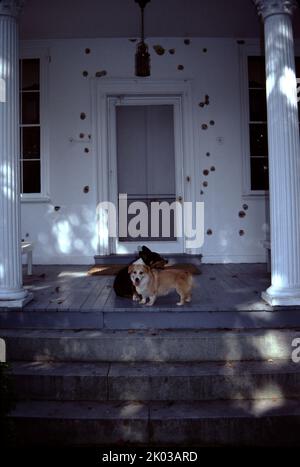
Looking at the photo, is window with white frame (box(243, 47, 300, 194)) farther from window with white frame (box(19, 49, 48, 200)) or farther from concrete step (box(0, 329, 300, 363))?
concrete step (box(0, 329, 300, 363))

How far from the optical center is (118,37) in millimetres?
6082

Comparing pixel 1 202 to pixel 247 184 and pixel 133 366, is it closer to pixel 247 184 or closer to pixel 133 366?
pixel 133 366

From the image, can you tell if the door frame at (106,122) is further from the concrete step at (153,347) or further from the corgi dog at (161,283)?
the concrete step at (153,347)

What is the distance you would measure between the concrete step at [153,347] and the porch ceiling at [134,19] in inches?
155

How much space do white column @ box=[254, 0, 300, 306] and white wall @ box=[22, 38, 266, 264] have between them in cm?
250

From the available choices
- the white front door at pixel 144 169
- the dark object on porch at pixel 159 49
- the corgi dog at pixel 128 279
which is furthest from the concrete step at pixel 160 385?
the dark object on porch at pixel 159 49

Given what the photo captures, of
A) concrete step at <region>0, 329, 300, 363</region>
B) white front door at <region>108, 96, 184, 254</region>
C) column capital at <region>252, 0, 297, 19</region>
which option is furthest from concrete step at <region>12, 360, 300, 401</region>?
white front door at <region>108, 96, 184, 254</region>

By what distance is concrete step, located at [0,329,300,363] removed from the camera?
10.9 ft

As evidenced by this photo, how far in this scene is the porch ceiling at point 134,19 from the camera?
5.22 metres

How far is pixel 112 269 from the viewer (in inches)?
223

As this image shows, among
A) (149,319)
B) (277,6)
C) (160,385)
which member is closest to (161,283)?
(149,319)
